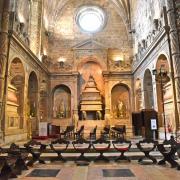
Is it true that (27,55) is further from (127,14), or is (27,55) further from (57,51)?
(127,14)

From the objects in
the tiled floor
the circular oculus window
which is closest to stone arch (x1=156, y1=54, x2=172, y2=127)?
the tiled floor

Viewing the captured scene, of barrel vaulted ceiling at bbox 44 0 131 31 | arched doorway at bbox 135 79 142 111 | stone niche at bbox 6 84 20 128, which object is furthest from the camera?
barrel vaulted ceiling at bbox 44 0 131 31

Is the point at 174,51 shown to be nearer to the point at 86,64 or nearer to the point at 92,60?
the point at 92,60

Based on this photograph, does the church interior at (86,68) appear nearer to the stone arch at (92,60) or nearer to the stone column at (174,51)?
the stone arch at (92,60)

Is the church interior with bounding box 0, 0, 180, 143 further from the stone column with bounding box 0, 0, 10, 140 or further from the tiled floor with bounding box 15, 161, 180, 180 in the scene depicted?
the tiled floor with bounding box 15, 161, 180, 180

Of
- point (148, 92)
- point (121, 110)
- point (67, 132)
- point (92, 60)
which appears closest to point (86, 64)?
point (92, 60)

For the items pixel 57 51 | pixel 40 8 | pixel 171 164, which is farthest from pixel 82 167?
pixel 57 51

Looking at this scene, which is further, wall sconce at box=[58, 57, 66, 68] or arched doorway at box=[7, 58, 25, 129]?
wall sconce at box=[58, 57, 66, 68]

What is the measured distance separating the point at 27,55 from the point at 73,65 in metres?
7.34

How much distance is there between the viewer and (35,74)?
16594 millimetres

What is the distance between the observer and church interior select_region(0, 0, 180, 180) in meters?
13.8

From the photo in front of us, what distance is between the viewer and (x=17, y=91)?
547 inches

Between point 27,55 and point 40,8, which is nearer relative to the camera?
point 27,55

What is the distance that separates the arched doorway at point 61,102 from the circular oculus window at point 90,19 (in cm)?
662
